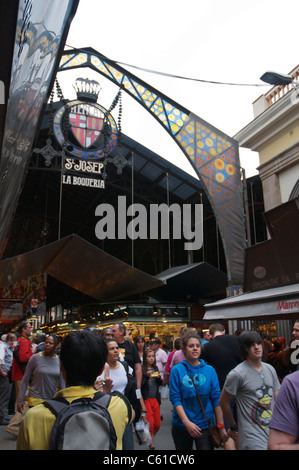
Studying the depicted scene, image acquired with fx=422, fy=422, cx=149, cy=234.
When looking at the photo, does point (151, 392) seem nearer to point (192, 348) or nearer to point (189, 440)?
point (189, 440)

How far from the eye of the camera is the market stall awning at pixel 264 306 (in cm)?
682

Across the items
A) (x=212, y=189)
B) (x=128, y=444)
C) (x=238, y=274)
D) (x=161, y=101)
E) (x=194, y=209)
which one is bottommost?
(x=128, y=444)

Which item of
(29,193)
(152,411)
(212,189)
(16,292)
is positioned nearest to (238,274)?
(212,189)

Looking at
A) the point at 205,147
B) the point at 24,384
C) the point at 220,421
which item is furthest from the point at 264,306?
the point at 205,147

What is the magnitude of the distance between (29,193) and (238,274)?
1522 centimetres

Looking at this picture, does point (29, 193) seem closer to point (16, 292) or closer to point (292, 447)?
point (16, 292)

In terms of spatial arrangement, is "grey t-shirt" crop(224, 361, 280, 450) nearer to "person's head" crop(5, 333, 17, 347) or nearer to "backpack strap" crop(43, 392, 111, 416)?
"backpack strap" crop(43, 392, 111, 416)

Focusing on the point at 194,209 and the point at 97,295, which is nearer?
the point at 97,295

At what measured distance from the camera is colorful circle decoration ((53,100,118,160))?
15531mm

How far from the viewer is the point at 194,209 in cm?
2084

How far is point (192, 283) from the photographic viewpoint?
18.7 meters
